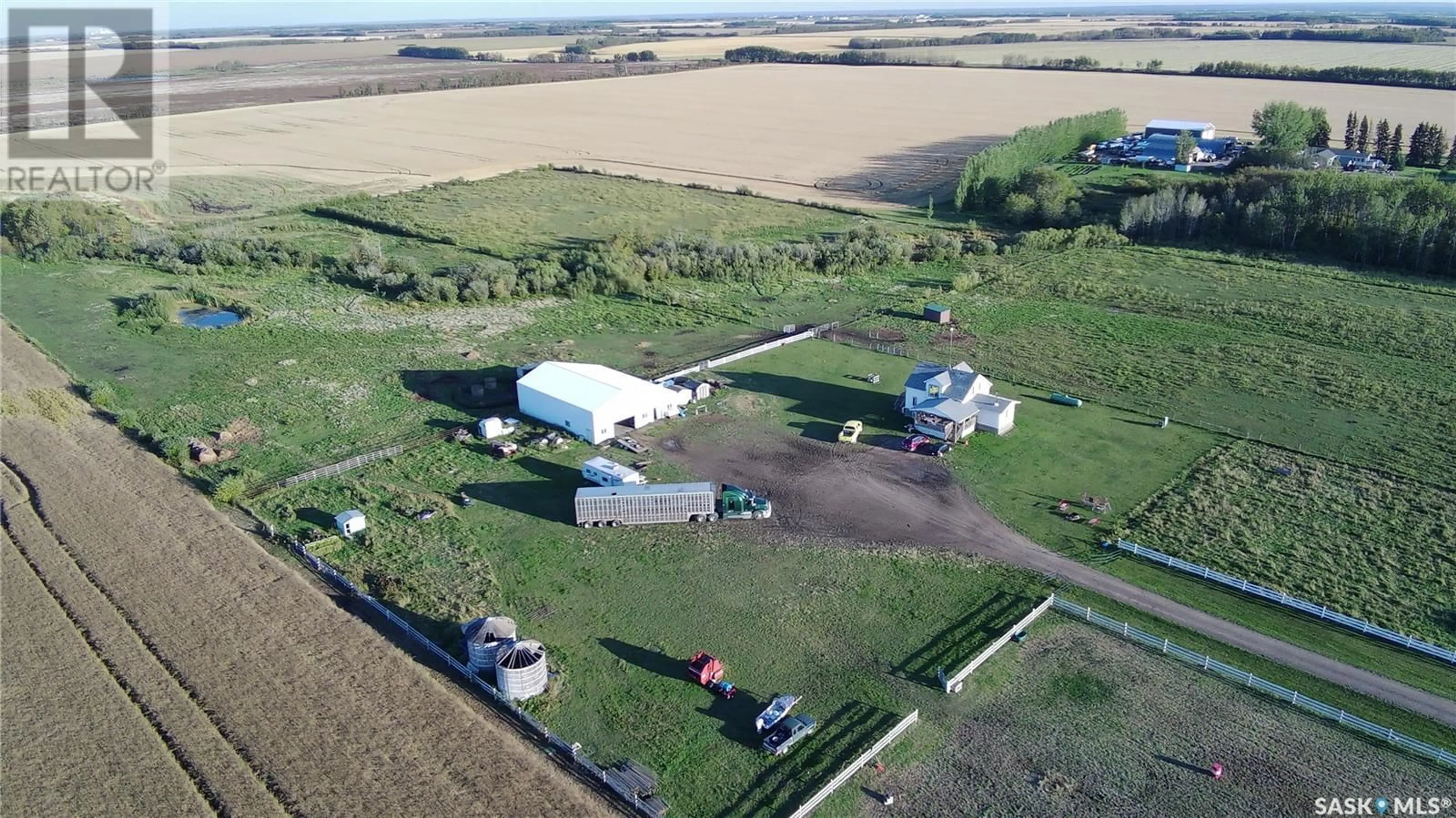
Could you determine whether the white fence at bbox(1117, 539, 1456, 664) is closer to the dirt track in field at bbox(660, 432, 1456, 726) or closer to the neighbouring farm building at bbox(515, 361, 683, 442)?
the dirt track in field at bbox(660, 432, 1456, 726)

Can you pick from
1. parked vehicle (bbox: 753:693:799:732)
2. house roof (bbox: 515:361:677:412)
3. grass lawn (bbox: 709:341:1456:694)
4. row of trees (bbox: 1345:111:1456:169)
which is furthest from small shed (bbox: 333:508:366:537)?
row of trees (bbox: 1345:111:1456:169)

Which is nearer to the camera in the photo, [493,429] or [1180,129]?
[493,429]

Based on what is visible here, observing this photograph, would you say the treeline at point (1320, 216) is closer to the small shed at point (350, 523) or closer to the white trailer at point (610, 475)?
the white trailer at point (610, 475)

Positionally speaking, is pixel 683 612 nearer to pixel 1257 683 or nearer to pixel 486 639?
pixel 486 639

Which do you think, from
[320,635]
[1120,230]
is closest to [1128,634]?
[320,635]

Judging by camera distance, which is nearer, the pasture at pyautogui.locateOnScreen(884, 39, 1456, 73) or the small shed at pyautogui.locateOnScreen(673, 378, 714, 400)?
the small shed at pyautogui.locateOnScreen(673, 378, 714, 400)

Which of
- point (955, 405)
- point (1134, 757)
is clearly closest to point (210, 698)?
point (1134, 757)
